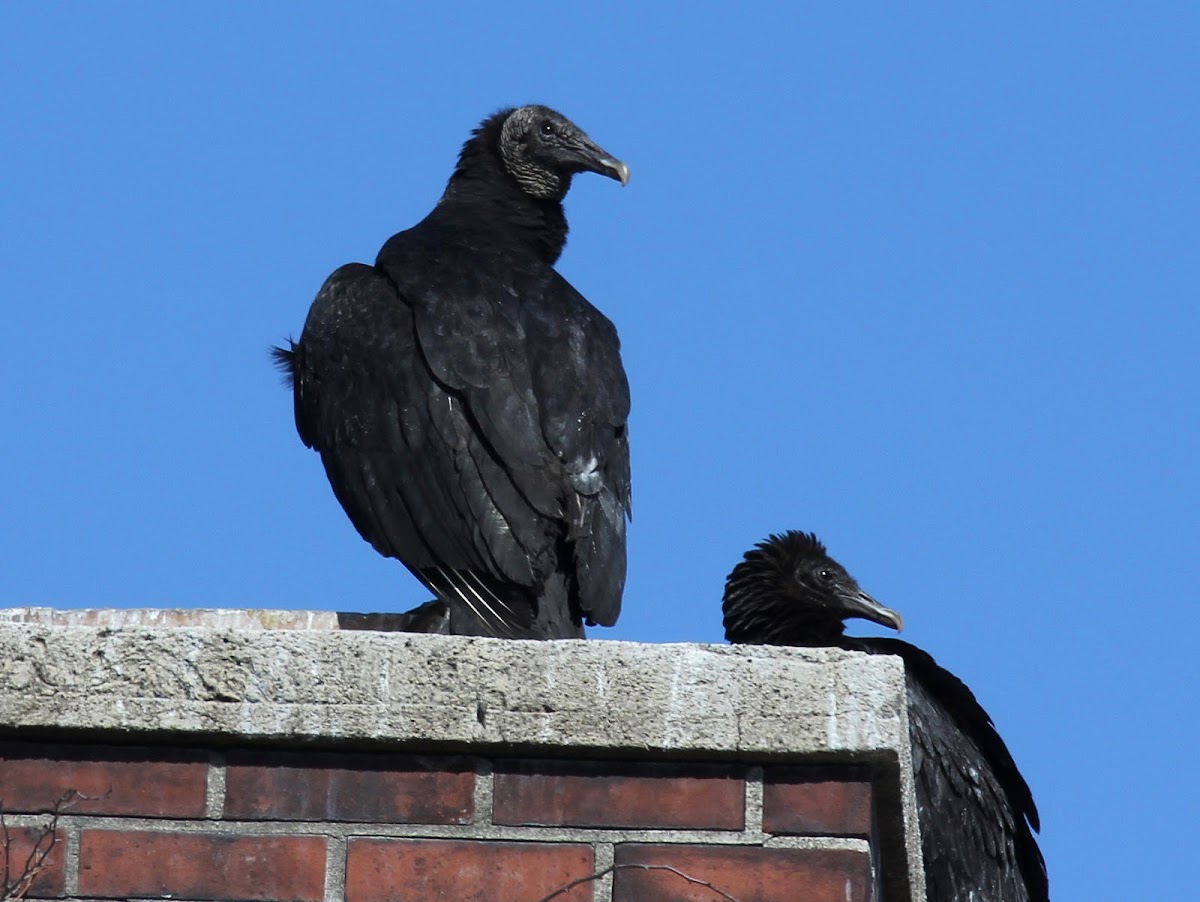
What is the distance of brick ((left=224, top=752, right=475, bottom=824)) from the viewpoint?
1.82 meters

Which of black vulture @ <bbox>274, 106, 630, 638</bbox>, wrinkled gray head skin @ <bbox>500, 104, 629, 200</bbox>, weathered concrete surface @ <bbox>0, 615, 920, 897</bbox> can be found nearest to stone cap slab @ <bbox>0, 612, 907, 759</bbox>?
weathered concrete surface @ <bbox>0, 615, 920, 897</bbox>

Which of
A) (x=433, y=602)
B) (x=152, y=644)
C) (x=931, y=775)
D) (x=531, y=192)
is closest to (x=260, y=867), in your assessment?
(x=152, y=644)

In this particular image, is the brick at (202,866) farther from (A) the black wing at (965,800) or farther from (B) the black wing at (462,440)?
(A) the black wing at (965,800)

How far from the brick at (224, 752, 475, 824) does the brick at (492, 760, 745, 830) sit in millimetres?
44

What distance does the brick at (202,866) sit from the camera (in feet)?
5.88

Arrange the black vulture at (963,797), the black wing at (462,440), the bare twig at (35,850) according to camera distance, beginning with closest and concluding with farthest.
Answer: the bare twig at (35,850)
the black wing at (462,440)
the black vulture at (963,797)

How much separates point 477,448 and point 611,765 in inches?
63.4

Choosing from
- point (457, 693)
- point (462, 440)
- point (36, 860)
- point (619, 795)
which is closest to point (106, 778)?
point (36, 860)

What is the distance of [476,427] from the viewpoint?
344 centimetres

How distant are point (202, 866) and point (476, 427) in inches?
66.7

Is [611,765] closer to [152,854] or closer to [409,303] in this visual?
[152,854]

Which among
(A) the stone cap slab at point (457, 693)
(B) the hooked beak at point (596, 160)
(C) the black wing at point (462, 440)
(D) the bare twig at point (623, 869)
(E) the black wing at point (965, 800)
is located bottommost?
(D) the bare twig at point (623, 869)

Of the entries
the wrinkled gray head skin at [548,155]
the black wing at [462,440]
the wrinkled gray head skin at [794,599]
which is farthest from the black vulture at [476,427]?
the wrinkled gray head skin at [794,599]

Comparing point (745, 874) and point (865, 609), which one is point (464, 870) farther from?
point (865, 609)
